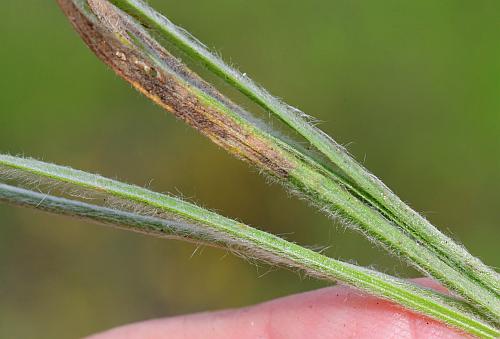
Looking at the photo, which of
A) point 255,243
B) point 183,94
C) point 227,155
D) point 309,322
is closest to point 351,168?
point 255,243

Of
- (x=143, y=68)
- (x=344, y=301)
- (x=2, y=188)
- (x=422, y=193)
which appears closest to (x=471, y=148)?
(x=422, y=193)

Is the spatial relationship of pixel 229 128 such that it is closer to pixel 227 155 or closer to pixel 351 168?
pixel 351 168

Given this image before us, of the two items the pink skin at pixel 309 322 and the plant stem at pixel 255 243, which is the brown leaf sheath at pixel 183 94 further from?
the pink skin at pixel 309 322

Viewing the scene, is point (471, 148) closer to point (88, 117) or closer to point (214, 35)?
point (214, 35)

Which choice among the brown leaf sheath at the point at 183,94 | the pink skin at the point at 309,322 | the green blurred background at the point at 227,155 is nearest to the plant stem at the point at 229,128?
the brown leaf sheath at the point at 183,94

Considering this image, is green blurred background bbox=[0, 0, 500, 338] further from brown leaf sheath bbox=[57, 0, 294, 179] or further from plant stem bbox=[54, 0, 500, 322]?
brown leaf sheath bbox=[57, 0, 294, 179]

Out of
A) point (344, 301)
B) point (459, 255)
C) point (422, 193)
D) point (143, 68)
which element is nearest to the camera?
point (143, 68)
